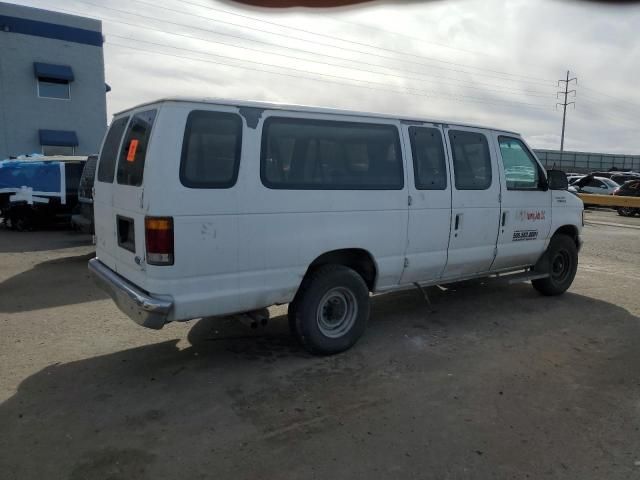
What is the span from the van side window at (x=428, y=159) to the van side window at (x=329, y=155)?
0.75 ft

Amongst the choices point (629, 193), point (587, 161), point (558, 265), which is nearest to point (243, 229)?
point (558, 265)

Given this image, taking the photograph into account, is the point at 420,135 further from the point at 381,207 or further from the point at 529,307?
the point at 529,307

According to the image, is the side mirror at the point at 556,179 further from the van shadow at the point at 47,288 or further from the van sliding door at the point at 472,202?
the van shadow at the point at 47,288

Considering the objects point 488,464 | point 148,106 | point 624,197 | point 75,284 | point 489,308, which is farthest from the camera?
point 624,197

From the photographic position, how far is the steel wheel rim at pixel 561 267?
6895 mm

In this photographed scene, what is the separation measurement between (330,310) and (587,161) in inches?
2339

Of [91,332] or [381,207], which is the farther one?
[91,332]

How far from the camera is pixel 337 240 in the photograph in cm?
450

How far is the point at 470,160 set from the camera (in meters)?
5.61

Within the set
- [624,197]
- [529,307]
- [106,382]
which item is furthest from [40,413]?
[624,197]

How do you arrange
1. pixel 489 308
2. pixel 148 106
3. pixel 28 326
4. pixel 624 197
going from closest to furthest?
pixel 148 106
pixel 28 326
pixel 489 308
pixel 624 197

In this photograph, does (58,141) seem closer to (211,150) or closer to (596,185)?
(211,150)

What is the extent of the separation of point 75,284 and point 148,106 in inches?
175

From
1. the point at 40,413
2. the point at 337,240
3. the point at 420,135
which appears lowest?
the point at 40,413
